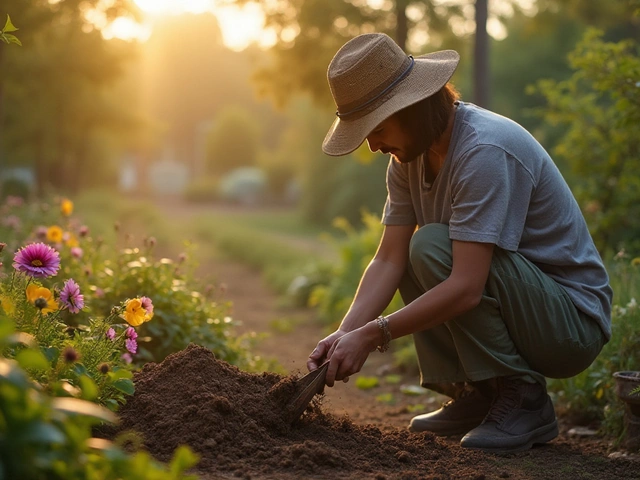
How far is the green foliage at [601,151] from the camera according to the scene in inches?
208

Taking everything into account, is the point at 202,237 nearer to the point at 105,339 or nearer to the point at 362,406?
the point at 362,406

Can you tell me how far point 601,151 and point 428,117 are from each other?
396 cm

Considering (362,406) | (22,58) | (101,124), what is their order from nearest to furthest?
1. (362,406)
2. (22,58)
3. (101,124)

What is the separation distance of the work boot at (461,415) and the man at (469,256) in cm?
1

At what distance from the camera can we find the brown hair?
9.38 feet

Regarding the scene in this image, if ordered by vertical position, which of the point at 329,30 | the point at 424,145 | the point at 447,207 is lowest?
the point at 447,207

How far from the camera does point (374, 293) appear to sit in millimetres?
3238

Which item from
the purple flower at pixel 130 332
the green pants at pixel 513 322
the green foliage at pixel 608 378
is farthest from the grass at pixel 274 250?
the purple flower at pixel 130 332

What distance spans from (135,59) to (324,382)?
46.9 ft

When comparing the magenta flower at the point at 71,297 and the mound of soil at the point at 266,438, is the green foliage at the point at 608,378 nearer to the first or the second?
the mound of soil at the point at 266,438

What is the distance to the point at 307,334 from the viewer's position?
23.1ft

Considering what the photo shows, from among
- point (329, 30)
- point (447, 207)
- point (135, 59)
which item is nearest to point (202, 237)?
point (135, 59)

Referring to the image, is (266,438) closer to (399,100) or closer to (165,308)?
(399,100)

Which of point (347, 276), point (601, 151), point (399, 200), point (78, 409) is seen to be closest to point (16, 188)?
point (347, 276)
